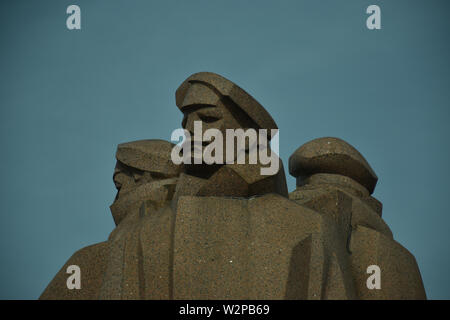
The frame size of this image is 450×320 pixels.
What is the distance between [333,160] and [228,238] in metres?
3.08

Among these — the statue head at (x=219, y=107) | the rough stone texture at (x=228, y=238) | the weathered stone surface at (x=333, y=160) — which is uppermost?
the statue head at (x=219, y=107)

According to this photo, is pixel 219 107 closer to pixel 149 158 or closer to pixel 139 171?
pixel 149 158

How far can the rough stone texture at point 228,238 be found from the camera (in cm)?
621

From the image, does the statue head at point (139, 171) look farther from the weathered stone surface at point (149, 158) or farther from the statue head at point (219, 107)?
the statue head at point (219, 107)

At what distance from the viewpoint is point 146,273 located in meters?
6.38

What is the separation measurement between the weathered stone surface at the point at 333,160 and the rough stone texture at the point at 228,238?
752 millimetres

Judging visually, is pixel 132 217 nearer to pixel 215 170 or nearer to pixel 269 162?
pixel 215 170

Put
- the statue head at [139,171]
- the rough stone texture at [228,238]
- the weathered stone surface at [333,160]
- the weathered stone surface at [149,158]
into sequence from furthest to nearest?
the weathered stone surface at [333,160] → the weathered stone surface at [149,158] → the statue head at [139,171] → the rough stone texture at [228,238]

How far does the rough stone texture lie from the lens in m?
6.21

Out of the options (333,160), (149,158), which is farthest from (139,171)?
(333,160)

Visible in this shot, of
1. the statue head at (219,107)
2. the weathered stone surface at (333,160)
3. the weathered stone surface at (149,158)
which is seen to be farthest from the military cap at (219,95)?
the weathered stone surface at (333,160)
